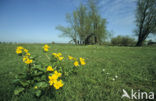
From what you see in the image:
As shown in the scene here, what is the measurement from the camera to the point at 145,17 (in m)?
17.0

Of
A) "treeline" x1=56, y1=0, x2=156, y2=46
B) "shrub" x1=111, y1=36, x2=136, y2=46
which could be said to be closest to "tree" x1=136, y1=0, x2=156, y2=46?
"treeline" x1=56, y1=0, x2=156, y2=46

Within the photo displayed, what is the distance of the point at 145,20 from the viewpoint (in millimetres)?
17000

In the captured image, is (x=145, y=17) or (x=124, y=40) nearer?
(x=145, y=17)

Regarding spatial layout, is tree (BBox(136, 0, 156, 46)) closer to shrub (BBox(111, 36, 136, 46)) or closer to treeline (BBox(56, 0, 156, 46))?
treeline (BBox(56, 0, 156, 46))

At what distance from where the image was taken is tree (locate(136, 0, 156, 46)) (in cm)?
1609

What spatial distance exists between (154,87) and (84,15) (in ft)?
A: 75.7

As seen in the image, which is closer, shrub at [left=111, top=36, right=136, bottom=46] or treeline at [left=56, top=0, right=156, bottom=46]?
treeline at [left=56, top=0, right=156, bottom=46]

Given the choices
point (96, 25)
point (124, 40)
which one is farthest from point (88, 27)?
point (124, 40)

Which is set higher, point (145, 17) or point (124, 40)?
point (145, 17)

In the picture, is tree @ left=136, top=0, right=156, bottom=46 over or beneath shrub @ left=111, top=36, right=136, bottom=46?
over

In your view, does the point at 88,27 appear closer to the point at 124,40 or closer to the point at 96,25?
the point at 96,25

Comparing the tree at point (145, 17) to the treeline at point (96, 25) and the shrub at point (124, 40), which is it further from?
the shrub at point (124, 40)

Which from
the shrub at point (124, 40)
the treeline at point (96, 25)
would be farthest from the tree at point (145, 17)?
the shrub at point (124, 40)

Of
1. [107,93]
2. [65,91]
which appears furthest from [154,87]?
[65,91]
